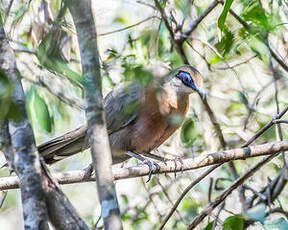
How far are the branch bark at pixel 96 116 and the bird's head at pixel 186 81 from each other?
8.75ft

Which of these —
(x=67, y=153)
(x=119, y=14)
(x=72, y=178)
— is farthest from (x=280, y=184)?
(x=119, y=14)

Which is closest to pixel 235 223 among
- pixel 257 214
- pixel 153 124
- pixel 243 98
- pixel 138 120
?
pixel 257 214

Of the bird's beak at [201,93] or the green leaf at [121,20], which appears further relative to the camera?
the green leaf at [121,20]

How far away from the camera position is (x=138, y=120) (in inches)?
189

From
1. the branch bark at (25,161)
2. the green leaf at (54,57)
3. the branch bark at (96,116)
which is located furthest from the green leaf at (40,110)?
the branch bark at (96,116)

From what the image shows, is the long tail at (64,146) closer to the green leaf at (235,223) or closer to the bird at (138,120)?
the bird at (138,120)

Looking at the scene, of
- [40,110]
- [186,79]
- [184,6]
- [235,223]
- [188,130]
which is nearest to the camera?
[235,223]

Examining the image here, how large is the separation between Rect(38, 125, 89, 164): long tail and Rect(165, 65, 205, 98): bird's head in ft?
3.33

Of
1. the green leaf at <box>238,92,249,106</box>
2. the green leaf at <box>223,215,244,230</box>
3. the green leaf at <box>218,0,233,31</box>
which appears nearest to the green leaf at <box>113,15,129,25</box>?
the green leaf at <box>238,92,249,106</box>

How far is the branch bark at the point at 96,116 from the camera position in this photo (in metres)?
2.17

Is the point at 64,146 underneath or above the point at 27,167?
above

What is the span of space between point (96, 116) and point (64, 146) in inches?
101

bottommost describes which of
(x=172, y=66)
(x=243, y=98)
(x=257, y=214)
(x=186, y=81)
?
(x=257, y=214)

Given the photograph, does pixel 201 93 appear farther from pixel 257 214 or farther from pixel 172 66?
pixel 257 214
